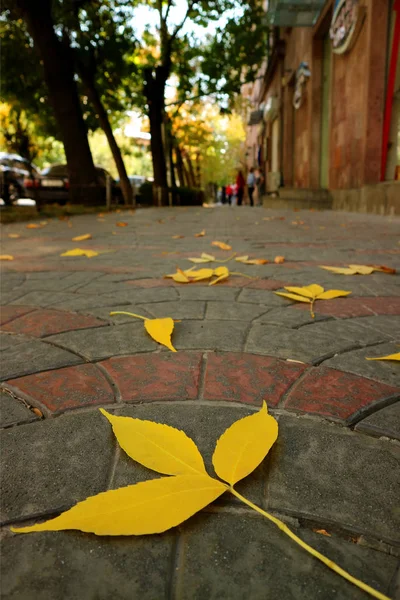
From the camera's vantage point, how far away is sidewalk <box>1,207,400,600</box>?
649 millimetres

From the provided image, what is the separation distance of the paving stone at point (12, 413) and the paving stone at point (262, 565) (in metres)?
0.54

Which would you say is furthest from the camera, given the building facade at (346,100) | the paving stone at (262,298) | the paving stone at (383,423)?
the building facade at (346,100)

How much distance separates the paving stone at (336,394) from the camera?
3.63ft

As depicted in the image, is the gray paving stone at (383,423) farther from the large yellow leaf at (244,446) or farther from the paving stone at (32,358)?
the paving stone at (32,358)

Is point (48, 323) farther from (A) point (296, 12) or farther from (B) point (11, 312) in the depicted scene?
(A) point (296, 12)

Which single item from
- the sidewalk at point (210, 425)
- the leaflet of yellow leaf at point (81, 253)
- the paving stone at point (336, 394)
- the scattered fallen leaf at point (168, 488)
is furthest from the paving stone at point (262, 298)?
the leaflet of yellow leaf at point (81, 253)

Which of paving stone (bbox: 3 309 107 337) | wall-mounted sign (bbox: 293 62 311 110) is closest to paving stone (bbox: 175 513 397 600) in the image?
paving stone (bbox: 3 309 107 337)

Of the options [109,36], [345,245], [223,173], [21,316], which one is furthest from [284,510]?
[223,173]

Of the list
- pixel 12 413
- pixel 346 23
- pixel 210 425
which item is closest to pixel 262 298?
pixel 210 425

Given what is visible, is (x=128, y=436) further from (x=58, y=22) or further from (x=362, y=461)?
(x=58, y=22)

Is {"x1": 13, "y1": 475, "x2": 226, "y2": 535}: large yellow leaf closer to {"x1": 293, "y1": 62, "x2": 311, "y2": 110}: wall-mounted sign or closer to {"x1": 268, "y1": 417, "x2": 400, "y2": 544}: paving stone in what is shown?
{"x1": 268, "y1": 417, "x2": 400, "y2": 544}: paving stone

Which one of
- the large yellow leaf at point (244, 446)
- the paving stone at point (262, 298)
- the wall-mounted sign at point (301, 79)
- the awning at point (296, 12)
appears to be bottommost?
the paving stone at point (262, 298)

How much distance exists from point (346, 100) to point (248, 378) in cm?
977

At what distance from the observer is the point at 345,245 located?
13.8 ft
